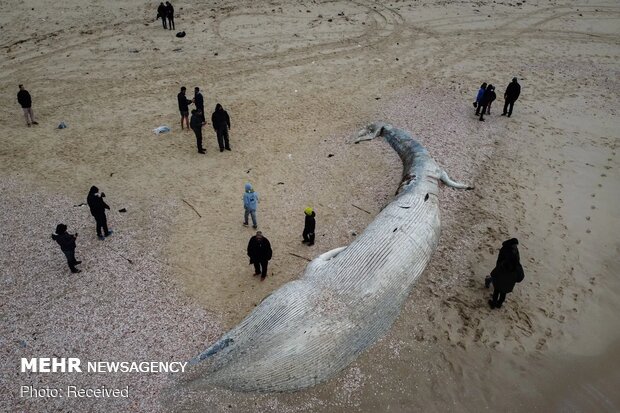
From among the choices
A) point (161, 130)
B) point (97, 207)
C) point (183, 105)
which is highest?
point (183, 105)

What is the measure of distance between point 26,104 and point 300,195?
9.30 m

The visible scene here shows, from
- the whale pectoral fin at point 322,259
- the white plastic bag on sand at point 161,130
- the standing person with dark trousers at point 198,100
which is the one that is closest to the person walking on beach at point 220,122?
the standing person with dark trousers at point 198,100

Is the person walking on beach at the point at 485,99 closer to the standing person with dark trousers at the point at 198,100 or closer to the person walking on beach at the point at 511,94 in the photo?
the person walking on beach at the point at 511,94

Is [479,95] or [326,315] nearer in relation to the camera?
[326,315]

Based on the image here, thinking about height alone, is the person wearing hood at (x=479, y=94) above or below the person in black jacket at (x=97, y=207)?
above

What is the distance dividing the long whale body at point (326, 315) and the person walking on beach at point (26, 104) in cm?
1107

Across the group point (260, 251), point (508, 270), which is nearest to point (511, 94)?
point (508, 270)

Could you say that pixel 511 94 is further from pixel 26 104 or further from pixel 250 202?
pixel 26 104

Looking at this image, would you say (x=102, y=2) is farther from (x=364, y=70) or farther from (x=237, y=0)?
(x=364, y=70)

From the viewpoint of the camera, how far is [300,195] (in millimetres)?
11734

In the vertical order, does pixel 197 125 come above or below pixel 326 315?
above

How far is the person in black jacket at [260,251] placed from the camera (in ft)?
28.1

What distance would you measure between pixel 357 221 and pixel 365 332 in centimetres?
377

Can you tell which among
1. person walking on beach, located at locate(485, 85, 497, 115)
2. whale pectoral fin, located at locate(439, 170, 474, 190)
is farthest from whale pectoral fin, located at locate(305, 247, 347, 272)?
person walking on beach, located at locate(485, 85, 497, 115)
